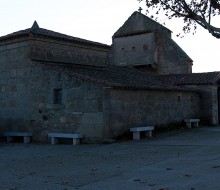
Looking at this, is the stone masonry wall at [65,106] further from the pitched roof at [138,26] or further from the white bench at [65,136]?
the pitched roof at [138,26]

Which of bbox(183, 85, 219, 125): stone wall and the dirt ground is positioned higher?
bbox(183, 85, 219, 125): stone wall

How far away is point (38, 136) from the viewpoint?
1494cm

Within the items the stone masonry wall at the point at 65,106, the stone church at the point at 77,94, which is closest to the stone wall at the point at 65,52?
the stone church at the point at 77,94

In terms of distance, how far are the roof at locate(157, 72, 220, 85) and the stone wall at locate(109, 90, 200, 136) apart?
3.13 feet

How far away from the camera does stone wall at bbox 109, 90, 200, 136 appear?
13.9 meters

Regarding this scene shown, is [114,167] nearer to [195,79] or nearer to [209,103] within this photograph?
[209,103]

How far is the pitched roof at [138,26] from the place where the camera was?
2651 cm

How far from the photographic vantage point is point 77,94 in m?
13.8

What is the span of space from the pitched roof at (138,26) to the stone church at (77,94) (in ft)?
22.3

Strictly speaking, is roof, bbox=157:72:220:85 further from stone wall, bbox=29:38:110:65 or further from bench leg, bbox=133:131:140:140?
bench leg, bbox=133:131:140:140

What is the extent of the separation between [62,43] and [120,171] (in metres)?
9.98

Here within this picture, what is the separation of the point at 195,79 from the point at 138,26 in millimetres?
7830

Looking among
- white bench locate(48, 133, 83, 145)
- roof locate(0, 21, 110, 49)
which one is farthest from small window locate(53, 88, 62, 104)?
roof locate(0, 21, 110, 49)

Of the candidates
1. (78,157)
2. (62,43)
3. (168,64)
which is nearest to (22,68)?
(62,43)
